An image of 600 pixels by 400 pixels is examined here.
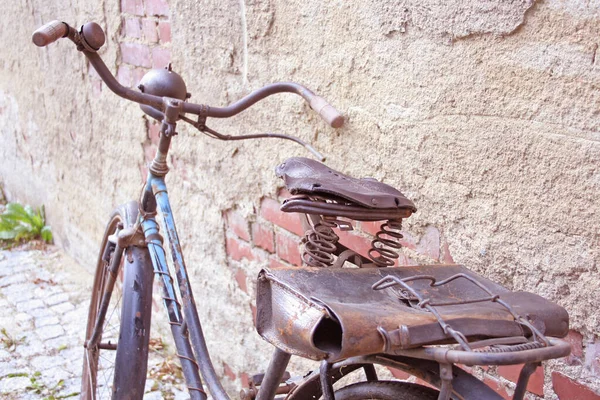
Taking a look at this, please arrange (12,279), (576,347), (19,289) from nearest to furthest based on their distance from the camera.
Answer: (576,347)
(19,289)
(12,279)

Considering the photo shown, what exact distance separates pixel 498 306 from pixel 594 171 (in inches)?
16.9

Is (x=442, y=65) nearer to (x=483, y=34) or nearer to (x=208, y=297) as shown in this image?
(x=483, y=34)

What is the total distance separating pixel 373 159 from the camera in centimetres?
188

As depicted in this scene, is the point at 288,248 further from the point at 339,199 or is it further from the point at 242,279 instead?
the point at 339,199

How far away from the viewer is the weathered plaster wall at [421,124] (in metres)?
1.41

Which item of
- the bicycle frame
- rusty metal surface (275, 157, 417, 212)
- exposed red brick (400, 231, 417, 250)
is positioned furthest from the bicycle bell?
exposed red brick (400, 231, 417, 250)

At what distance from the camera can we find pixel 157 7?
8.87ft

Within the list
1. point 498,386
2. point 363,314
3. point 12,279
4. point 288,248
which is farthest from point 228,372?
point 363,314

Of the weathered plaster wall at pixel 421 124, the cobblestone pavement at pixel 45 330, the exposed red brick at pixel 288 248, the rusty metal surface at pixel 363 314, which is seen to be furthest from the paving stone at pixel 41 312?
the rusty metal surface at pixel 363 314

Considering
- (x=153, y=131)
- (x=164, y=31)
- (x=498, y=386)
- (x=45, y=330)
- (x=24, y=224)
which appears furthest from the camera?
(x=24, y=224)

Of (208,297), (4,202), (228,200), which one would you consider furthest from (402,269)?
(4,202)

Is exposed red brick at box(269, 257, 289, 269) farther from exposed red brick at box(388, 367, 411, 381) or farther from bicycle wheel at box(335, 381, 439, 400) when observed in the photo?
bicycle wheel at box(335, 381, 439, 400)

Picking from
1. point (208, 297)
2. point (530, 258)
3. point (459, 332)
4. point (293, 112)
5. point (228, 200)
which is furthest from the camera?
point (208, 297)

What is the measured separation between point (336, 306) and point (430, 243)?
802mm
